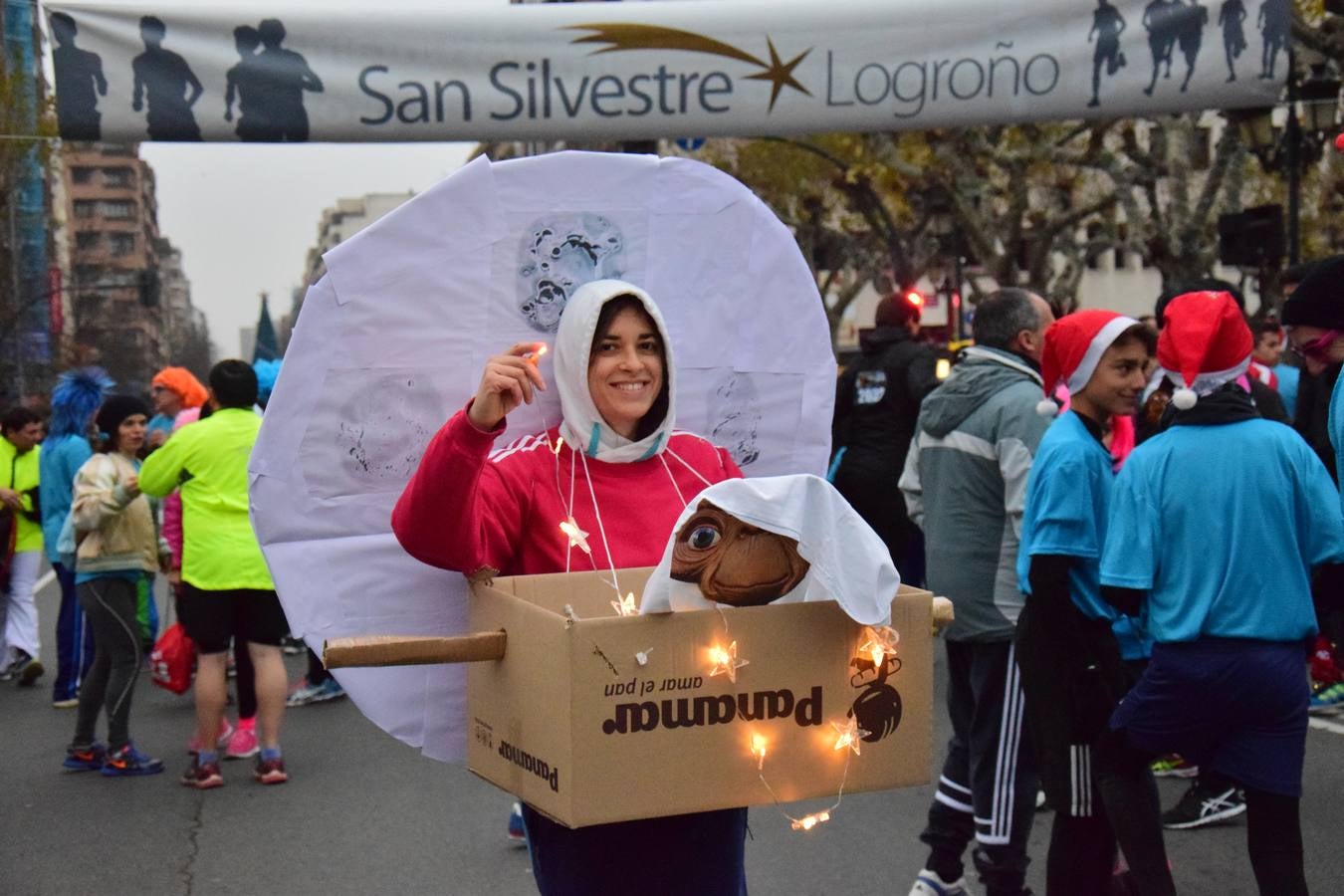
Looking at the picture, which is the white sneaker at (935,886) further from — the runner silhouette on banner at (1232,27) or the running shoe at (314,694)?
the running shoe at (314,694)

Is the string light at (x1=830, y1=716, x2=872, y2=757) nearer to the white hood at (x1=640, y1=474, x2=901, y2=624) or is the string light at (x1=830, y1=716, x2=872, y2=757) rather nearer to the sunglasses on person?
the white hood at (x1=640, y1=474, x2=901, y2=624)

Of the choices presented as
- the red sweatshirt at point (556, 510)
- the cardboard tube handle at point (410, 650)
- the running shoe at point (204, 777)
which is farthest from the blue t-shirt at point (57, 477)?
the cardboard tube handle at point (410, 650)

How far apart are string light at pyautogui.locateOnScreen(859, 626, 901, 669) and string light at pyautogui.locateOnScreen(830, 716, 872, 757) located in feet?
0.36

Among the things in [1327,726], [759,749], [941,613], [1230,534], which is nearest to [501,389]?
[759,749]

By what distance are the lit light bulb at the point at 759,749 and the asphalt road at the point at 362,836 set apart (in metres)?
3.01

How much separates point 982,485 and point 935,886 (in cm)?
131

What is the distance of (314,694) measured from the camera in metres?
9.62

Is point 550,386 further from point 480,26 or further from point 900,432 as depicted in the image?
point 900,432

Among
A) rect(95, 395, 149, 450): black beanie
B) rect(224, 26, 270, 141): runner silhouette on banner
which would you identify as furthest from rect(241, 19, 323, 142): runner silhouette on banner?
rect(95, 395, 149, 450): black beanie

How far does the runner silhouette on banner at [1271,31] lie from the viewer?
22.7ft

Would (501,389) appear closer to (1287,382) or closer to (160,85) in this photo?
(160,85)

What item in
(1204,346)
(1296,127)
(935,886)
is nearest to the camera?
(1204,346)

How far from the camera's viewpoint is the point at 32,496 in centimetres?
1091

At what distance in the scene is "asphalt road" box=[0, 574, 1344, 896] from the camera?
5.84 metres
